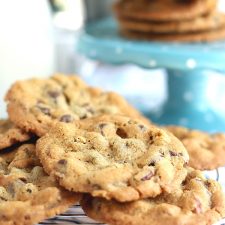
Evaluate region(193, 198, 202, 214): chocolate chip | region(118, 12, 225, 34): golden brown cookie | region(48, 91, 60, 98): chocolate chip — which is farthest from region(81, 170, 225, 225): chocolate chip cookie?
region(118, 12, 225, 34): golden brown cookie

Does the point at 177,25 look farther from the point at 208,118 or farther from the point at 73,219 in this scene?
the point at 73,219

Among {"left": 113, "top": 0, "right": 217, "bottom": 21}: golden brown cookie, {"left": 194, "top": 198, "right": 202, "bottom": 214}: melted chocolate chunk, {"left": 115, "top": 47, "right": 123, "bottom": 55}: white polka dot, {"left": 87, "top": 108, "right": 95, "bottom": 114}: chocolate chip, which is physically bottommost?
{"left": 194, "top": 198, "right": 202, "bottom": 214}: melted chocolate chunk

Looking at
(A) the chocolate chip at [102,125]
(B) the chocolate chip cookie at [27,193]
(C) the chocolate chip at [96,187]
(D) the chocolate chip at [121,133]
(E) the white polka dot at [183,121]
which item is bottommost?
(E) the white polka dot at [183,121]

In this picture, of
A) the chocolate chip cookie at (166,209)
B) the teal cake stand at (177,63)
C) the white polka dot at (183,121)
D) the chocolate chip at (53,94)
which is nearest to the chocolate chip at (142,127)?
the chocolate chip cookie at (166,209)

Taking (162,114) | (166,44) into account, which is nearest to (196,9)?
(166,44)

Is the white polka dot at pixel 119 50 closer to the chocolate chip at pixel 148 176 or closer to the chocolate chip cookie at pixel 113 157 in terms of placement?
the chocolate chip cookie at pixel 113 157

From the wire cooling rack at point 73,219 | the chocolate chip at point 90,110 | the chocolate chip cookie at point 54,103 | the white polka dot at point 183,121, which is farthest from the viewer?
the white polka dot at point 183,121

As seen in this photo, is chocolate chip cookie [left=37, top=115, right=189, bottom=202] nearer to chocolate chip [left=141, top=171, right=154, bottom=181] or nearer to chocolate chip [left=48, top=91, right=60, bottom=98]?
chocolate chip [left=141, top=171, right=154, bottom=181]

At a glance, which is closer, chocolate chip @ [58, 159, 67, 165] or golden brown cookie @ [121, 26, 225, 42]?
chocolate chip @ [58, 159, 67, 165]
